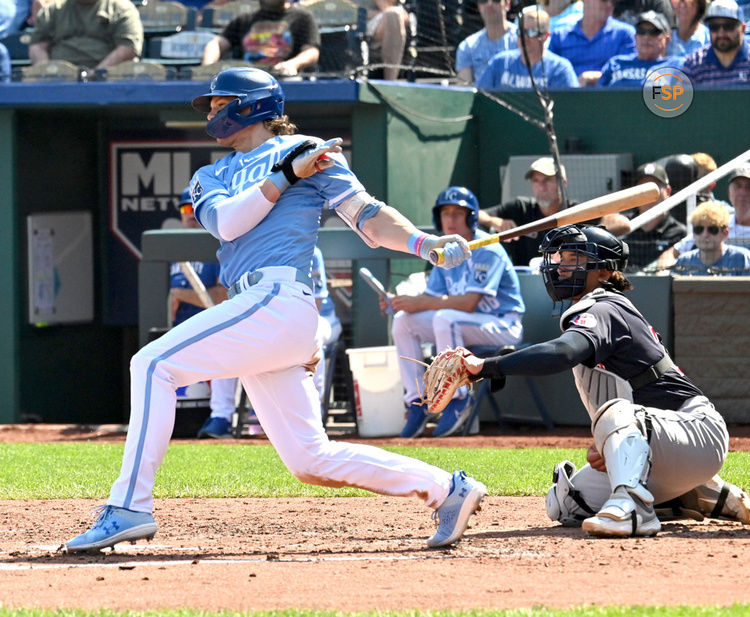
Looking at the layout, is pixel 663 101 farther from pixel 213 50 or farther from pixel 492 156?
pixel 213 50

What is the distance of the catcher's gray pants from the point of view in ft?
15.6

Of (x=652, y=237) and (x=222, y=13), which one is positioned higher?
(x=222, y=13)

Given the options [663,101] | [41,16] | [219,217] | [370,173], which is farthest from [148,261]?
[219,217]

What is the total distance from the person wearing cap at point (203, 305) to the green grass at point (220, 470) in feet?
2.25

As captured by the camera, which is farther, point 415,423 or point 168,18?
point 168,18

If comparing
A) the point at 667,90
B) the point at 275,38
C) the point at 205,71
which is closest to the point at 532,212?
the point at 667,90

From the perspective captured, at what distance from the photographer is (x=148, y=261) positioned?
10320 millimetres

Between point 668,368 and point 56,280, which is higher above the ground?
point 668,368

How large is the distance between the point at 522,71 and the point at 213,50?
9.47 ft

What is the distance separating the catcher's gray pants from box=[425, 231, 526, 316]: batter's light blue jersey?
436 centimetres

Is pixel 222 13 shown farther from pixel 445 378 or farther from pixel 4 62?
pixel 445 378

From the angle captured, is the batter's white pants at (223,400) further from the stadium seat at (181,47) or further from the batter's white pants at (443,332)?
the stadium seat at (181,47)

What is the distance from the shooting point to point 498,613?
3330 mm

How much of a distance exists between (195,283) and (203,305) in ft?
0.61
